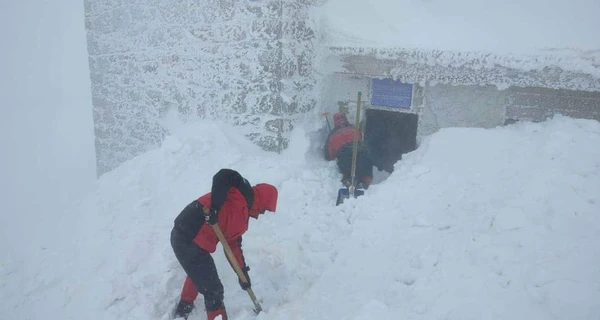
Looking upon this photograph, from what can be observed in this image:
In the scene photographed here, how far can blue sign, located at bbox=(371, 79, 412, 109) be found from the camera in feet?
16.5

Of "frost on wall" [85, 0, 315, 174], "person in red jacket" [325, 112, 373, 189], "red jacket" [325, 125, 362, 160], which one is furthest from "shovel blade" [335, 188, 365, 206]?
"frost on wall" [85, 0, 315, 174]

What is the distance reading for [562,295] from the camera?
2518 millimetres

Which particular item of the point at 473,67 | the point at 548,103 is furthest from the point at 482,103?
the point at 548,103

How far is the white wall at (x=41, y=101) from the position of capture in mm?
11555

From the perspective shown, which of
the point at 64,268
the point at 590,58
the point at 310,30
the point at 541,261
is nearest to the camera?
the point at 541,261

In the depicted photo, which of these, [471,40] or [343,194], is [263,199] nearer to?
[343,194]

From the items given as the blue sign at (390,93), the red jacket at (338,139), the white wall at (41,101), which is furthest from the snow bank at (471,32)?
the white wall at (41,101)

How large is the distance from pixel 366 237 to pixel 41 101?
21.9 metres

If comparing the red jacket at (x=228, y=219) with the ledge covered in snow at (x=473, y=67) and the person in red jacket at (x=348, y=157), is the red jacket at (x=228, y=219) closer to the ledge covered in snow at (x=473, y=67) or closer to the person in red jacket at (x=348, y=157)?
the person in red jacket at (x=348, y=157)

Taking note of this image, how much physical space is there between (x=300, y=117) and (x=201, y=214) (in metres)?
2.23

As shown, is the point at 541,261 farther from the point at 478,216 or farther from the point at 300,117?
the point at 300,117

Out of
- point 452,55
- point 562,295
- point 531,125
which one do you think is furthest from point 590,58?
point 562,295

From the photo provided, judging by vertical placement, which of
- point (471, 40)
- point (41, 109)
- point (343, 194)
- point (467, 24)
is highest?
point (467, 24)

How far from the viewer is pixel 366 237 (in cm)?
376
